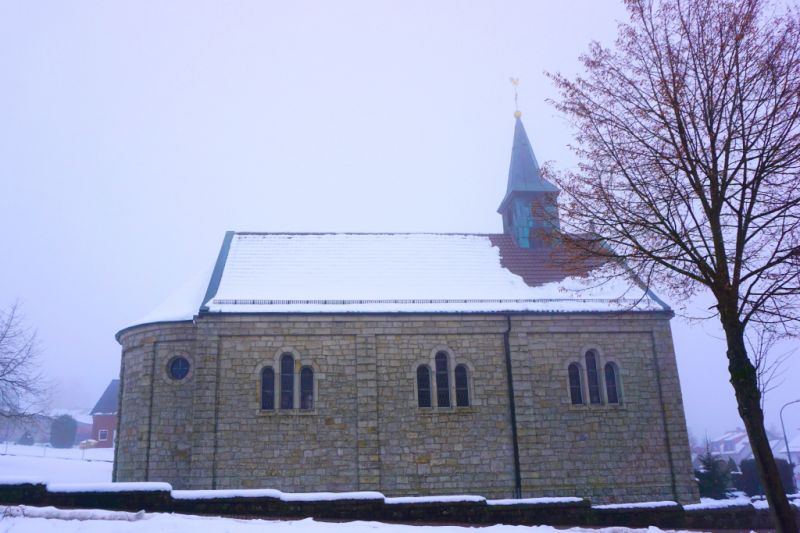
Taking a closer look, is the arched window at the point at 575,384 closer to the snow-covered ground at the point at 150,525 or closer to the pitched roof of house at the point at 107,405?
the snow-covered ground at the point at 150,525

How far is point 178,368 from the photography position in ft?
67.4

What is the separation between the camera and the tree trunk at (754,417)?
9.66 meters

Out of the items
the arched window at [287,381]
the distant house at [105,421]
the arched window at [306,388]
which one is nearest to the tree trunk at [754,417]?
the arched window at [306,388]

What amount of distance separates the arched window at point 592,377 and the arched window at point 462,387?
4251mm

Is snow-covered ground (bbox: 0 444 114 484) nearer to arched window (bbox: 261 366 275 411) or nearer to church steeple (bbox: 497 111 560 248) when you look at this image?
arched window (bbox: 261 366 275 411)

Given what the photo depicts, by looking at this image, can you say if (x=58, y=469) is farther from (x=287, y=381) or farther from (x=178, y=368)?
(x=287, y=381)

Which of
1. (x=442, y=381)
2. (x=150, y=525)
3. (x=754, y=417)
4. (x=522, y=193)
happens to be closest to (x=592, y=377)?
(x=442, y=381)

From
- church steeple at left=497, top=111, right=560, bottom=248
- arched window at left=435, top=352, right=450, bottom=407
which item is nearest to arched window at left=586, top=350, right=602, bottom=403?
arched window at left=435, top=352, right=450, bottom=407

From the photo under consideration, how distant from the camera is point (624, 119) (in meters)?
11.5

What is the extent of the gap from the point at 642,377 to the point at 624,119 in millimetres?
12828

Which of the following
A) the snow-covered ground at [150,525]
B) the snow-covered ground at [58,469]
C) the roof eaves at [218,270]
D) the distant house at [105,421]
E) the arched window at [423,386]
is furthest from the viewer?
the distant house at [105,421]

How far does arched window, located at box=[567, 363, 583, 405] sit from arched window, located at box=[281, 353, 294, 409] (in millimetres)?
9307

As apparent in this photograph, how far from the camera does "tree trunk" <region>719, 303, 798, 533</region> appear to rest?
966 cm

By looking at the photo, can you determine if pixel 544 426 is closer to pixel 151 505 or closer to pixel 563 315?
pixel 563 315
